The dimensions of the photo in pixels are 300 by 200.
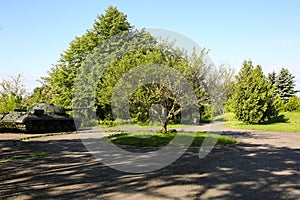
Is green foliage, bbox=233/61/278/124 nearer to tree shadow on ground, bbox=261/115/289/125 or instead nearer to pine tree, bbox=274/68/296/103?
tree shadow on ground, bbox=261/115/289/125

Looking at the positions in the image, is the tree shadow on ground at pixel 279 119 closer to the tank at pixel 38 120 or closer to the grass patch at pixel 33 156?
the tank at pixel 38 120

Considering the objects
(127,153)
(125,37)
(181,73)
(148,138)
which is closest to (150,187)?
(127,153)

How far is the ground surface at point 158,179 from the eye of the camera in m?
5.28

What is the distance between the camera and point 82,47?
1220 inches

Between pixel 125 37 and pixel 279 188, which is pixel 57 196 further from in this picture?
pixel 125 37

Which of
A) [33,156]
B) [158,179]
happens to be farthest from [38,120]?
[158,179]

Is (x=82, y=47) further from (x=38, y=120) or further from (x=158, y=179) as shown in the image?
(x=158, y=179)

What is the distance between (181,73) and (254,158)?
6.04 meters

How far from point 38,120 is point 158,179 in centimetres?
1513

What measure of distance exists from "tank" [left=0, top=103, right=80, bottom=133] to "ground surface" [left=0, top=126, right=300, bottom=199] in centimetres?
974

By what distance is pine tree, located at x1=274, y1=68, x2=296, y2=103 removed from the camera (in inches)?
1848

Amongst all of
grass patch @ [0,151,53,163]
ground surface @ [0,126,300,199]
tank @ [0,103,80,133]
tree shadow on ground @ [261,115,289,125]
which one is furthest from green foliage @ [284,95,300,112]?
grass patch @ [0,151,53,163]

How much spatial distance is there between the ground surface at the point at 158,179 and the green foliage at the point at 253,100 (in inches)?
757

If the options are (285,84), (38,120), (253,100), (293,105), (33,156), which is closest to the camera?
(33,156)
